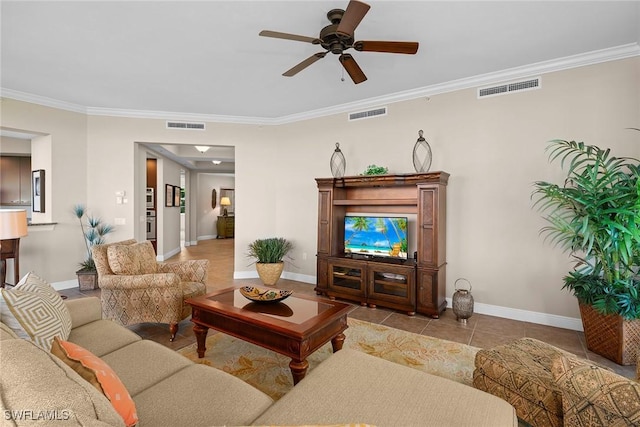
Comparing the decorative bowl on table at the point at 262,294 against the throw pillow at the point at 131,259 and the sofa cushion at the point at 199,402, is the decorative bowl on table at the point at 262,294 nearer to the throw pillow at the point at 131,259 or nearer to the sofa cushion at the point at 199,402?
the sofa cushion at the point at 199,402

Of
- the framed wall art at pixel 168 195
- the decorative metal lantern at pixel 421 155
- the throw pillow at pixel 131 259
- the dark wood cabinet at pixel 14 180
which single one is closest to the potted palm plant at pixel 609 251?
the decorative metal lantern at pixel 421 155

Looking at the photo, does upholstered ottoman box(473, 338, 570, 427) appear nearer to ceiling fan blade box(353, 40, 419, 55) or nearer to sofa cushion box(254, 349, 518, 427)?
sofa cushion box(254, 349, 518, 427)

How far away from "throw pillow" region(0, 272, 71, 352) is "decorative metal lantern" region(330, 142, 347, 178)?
3.75 m

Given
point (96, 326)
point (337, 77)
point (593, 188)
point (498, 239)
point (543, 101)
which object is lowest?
point (96, 326)

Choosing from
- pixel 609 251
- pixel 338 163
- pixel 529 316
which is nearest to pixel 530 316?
pixel 529 316

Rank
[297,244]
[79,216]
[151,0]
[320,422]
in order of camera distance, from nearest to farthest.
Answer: [320,422]
[151,0]
[79,216]
[297,244]

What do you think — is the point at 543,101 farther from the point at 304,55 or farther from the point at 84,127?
the point at 84,127

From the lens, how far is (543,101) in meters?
3.54

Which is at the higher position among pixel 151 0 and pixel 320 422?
pixel 151 0

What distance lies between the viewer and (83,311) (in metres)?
2.21

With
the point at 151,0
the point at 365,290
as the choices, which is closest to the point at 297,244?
the point at 365,290

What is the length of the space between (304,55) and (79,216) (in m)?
4.43

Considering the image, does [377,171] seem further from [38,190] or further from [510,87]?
[38,190]

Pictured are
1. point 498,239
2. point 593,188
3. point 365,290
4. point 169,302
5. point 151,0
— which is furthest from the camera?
point 365,290
